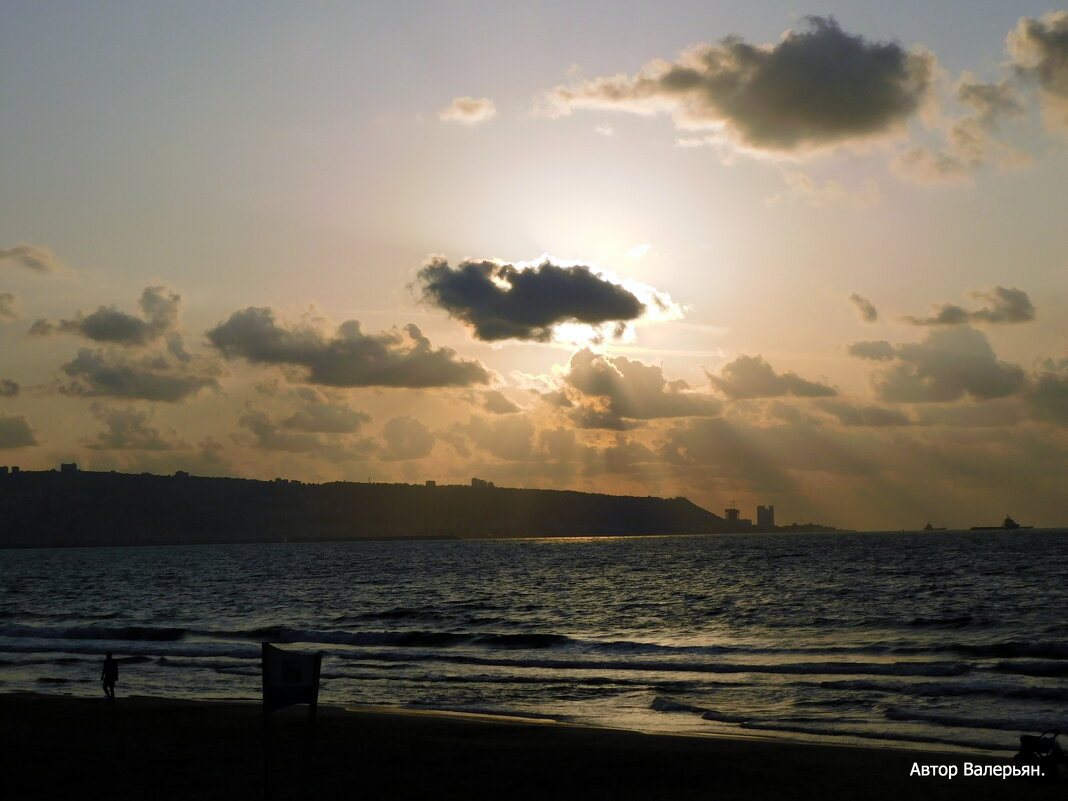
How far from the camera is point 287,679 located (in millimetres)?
13141

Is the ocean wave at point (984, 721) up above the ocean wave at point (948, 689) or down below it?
above

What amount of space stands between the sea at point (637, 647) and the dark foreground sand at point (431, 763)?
12.9 ft

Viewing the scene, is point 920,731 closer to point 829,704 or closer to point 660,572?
point 829,704

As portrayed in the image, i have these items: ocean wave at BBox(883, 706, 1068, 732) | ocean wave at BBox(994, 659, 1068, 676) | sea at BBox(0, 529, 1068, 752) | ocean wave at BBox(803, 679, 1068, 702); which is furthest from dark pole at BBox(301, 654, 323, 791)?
ocean wave at BBox(994, 659, 1068, 676)

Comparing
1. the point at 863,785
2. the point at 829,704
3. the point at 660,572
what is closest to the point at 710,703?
the point at 829,704

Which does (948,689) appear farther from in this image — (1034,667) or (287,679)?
(287,679)

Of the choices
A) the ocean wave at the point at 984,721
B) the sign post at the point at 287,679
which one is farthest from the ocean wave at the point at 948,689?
the sign post at the point at 287,679

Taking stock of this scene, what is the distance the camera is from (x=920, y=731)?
26.3m

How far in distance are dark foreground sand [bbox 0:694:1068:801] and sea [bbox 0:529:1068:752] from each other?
3.94 meters

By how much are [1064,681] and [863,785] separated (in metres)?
Answer: 19.6

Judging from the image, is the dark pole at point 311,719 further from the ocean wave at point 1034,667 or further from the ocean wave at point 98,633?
the ocean wave at point 98,633

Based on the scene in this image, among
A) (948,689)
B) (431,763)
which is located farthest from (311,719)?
(948,689)

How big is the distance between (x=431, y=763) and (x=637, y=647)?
29157 mm

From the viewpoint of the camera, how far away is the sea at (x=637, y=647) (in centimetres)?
3027
